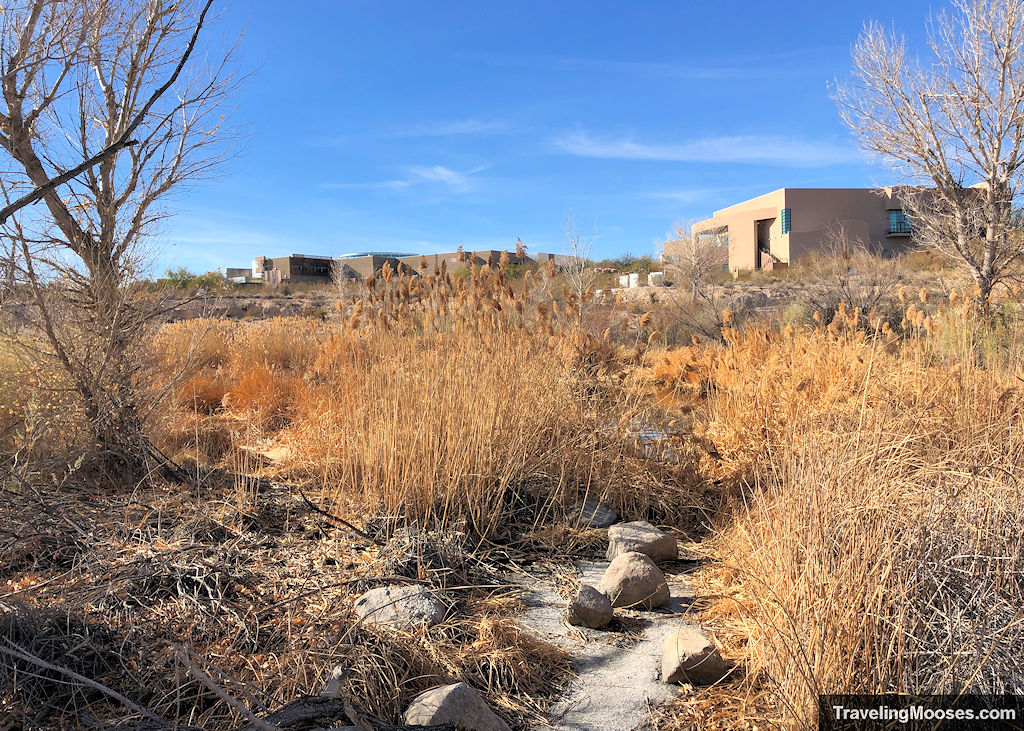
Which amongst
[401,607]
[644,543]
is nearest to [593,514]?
[644,543]

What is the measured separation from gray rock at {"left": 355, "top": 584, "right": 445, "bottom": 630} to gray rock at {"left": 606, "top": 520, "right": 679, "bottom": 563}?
3.60ft

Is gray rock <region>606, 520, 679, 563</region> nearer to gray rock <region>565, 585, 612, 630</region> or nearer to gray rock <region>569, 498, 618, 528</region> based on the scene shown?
gray rock <region>569, 498, 618, 528</region>

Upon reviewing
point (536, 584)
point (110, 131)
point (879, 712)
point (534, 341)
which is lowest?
point (536, 584)

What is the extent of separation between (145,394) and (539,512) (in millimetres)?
2804

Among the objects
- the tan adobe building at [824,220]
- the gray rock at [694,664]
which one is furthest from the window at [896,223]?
the gray rock at [694,664]

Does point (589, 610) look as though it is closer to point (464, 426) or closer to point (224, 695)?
point (464, 426)

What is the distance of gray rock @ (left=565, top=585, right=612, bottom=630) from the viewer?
2.70 metres

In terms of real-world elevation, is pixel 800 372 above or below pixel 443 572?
above

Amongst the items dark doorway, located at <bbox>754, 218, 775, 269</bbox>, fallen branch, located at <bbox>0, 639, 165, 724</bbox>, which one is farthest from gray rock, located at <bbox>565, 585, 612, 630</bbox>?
dark doorway, located at <bbox>754, 218, 775, 269</bbox>

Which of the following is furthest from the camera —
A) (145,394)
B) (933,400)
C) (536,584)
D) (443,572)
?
(145,394)

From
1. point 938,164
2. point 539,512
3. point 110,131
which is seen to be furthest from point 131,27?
point 938,164

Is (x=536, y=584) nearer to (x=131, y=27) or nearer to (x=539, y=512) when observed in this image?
(x=539, y=512)

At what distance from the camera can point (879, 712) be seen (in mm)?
1712

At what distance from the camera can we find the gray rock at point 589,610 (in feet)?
8.84
